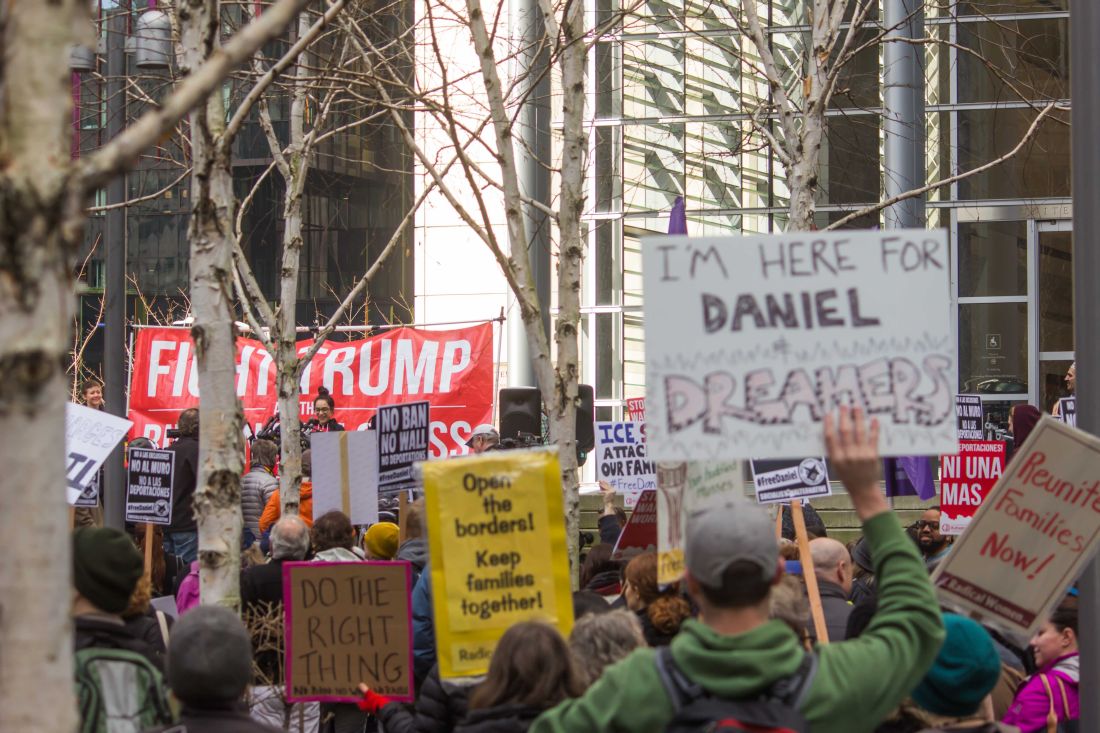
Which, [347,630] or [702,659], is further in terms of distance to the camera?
[347,630]

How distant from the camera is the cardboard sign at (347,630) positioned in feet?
22.2

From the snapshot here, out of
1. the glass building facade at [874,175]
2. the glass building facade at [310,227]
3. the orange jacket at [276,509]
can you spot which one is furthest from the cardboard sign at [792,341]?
the glass building facade at [310,227]

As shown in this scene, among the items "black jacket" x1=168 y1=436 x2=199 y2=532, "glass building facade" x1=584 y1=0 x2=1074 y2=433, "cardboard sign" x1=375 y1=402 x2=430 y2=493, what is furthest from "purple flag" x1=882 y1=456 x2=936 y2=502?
"glass building facade" x1=584 y1=0 x2=1074 y2=433

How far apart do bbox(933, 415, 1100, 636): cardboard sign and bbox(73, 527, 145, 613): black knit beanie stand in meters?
2.61

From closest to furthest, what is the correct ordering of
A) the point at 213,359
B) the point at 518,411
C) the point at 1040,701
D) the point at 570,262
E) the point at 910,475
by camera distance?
the point at 1040,701 → the point at 213,359 → the point at 570,262 → the point at 910,475 → the point at 518,411

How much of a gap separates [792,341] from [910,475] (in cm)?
904

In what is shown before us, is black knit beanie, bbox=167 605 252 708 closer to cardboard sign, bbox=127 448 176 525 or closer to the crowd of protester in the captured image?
the crowd of protester

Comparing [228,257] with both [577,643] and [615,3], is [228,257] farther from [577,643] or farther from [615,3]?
[615,3]

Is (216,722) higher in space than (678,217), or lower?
lower

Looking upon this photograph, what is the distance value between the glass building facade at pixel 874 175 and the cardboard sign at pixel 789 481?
44.0 ft

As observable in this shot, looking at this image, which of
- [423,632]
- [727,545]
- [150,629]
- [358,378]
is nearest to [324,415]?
[358,378]

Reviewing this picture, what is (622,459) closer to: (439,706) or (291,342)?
(291,342)

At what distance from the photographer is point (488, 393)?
63.3 ft

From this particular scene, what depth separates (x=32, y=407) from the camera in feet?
10.5
